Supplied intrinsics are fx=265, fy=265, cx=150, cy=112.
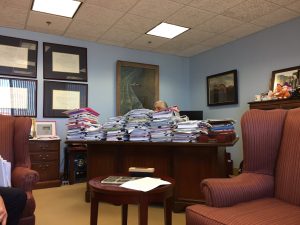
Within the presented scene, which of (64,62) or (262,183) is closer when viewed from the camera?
(262,183)

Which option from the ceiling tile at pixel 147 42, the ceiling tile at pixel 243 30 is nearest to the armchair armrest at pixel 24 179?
the ceiling tile at pixel 147 42

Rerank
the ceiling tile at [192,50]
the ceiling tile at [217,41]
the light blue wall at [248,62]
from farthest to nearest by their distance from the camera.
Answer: the ceiling tile at [192,50] < the ceiling tile at [217,41] < the light blue wall at [248,62]

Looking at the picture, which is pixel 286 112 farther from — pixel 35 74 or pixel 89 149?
pixel 35 74

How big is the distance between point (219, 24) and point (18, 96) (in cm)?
342

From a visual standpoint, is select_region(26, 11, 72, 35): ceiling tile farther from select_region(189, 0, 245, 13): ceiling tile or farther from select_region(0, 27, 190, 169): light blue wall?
select_region(189, 0, 245, 13): ceiling tile

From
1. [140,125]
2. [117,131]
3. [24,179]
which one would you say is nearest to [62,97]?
[117,131]

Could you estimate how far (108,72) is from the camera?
5.16m

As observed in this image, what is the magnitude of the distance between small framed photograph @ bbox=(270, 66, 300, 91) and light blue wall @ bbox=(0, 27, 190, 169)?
7.31 feet

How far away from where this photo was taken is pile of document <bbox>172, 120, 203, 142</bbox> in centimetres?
259

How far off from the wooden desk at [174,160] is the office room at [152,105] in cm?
1

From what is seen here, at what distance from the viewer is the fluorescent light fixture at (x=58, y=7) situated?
3495 millimetres

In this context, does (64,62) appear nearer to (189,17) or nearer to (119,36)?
(119,36)

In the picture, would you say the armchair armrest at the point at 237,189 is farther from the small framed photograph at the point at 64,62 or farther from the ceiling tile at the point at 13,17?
the small framed photograph at the point at 64,62

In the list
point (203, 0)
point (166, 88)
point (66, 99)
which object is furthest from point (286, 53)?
point (66, 99)
